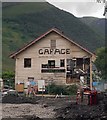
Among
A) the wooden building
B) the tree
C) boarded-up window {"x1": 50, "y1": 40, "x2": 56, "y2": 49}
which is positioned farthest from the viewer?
the tree

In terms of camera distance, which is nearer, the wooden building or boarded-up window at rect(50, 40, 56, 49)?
the wooden building

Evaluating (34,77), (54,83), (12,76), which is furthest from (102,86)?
(12,76)

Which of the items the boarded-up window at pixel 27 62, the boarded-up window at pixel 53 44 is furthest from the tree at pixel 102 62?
the boarded-up window at pixel 27 62

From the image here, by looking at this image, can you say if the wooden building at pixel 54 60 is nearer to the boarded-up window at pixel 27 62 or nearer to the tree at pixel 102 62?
the boarded-up window at pixel 27 62

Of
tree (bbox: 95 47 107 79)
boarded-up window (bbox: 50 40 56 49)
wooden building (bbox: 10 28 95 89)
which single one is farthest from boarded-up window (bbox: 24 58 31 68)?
tree (bbox: 95 47 107 79)

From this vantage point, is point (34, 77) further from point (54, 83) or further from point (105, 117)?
point (105, 117)

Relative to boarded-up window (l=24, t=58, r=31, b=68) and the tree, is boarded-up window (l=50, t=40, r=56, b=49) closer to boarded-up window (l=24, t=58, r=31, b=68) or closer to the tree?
boarded-up window (l=24, t=58, r=31, b=68)

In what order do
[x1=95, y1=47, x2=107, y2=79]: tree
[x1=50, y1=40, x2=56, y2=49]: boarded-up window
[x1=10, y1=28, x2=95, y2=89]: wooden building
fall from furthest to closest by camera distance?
1. [x1=95, y1=47, x2=107, y2=79]: tree
2. [x1=50, y1=40, x2=56, y2=49]: boarded-up window
3. [x1=10, y1=28, x2=95, y2=89]: wooden building

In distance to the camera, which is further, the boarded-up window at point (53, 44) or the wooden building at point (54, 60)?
the boarded-up window at point (53, 44)

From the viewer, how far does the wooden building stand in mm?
51906

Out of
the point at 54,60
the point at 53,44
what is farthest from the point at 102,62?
the point at 54,60

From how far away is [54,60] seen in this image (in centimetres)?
5303

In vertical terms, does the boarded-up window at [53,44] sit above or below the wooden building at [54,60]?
above

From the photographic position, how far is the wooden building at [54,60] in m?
51.9
